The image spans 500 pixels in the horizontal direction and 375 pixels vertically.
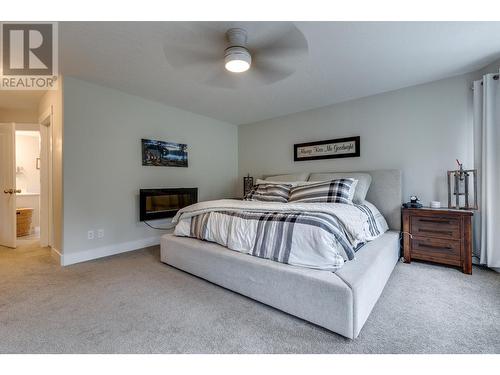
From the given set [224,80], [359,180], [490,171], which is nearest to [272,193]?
[359,180]

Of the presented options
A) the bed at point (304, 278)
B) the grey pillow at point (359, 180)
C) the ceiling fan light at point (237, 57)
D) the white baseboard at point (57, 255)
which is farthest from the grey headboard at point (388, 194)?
the white baseboard at point (57, 255)

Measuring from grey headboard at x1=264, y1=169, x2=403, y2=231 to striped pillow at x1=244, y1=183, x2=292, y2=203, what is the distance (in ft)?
3.77

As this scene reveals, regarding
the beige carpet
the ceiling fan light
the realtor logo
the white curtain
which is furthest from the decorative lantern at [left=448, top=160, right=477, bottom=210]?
the realtor logo

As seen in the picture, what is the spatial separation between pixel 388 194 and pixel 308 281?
211cm

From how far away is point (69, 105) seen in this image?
265cm

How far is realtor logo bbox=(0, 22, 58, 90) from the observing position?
184 centimetres

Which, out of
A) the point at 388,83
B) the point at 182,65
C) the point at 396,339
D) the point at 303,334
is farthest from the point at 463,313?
the point at 182,65

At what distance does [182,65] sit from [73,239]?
7.78ft

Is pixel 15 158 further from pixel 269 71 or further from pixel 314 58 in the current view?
pixel 314 58

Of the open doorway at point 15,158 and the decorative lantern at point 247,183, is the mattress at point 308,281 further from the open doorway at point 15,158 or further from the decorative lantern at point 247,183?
the open doorway at point 15,158

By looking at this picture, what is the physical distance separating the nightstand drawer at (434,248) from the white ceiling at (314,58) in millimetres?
1872

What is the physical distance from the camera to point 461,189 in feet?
8.53

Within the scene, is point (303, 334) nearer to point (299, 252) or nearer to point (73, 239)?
point (299, 252)

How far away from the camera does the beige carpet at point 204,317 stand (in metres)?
1.31
